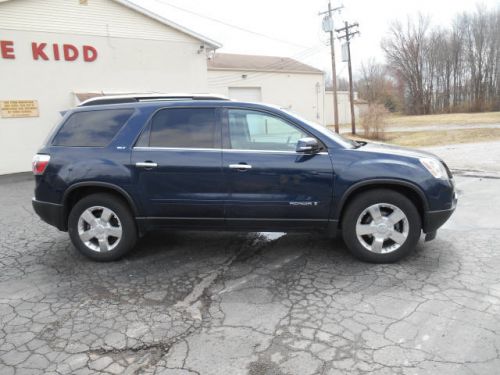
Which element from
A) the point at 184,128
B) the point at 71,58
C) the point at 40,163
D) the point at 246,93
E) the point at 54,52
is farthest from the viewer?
the point at 246,93

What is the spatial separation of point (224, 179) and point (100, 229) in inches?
60.5

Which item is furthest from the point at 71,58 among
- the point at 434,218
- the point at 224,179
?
the point at 434,218

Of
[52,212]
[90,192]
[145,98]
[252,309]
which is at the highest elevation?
[145,98]

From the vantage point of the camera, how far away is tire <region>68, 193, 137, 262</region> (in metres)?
4.40

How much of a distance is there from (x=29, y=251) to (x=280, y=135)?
349 cm

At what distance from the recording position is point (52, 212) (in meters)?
4.48

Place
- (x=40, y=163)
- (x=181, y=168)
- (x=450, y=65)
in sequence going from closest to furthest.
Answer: (x=181, y=168), (x=40, y=163), (x=450, y=65)

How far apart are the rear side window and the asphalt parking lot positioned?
1.37m

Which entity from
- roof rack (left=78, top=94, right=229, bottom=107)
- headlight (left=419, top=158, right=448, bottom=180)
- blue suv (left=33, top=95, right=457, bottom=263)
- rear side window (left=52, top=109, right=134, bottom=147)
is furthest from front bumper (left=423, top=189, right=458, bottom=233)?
rear side window (left=52, top=109, right=134, bottom=147)

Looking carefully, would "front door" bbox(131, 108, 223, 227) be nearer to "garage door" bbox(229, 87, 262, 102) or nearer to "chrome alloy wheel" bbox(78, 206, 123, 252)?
"chrome alloy wheel" bbox(78, 206, 123, 252)

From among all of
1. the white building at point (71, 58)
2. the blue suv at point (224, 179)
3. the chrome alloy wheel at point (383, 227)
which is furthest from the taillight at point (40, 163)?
the white building at point (71, 58)

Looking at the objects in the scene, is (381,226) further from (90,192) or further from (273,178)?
(90,192)

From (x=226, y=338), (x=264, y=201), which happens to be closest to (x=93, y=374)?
(x=226, y=338)

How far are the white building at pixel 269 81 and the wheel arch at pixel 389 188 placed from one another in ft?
83.2
